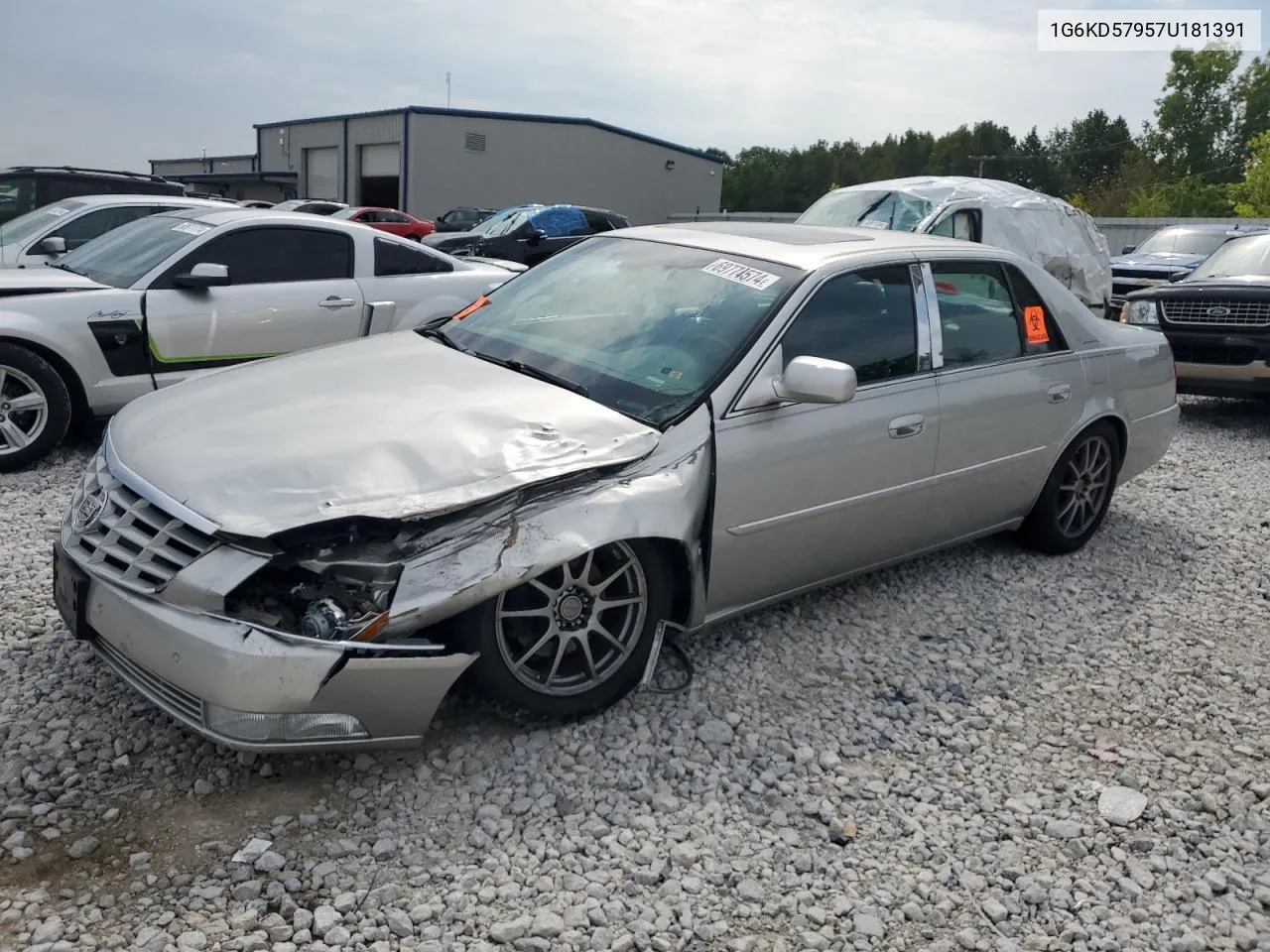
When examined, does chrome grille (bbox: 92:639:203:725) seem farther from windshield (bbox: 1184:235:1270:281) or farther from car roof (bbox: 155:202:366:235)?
windshield (bbox: 1184:235:1270:281)

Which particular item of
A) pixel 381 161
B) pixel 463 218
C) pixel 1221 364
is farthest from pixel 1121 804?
pixel 381 161

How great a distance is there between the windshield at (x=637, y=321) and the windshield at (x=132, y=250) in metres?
2.94

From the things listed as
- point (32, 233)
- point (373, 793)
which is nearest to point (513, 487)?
point (373, 793)

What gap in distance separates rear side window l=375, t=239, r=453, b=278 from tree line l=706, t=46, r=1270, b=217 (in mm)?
41806

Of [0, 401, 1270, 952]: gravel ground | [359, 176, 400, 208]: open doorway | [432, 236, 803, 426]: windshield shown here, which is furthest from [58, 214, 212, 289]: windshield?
[359, 176, 400, 208]: open doorway

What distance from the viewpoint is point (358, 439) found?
10.3 ft

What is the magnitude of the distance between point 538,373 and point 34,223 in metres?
6.70

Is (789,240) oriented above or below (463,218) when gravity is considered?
below

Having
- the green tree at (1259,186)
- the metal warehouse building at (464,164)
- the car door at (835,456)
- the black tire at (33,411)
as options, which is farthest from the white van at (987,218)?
the green tree at (1259,186)

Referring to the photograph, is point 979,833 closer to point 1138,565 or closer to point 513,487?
point 513,487

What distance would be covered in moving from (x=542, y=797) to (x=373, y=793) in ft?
1.57

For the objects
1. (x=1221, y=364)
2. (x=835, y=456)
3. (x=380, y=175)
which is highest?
(x=380, y=175)

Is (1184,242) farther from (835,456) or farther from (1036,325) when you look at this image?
(835,456)

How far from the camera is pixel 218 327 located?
634 centimetres
